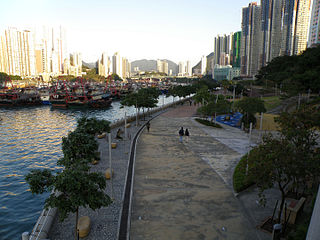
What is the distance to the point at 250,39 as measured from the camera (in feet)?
608

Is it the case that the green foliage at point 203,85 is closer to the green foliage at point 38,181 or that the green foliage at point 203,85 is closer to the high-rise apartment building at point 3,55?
the green foliage at point 38,181

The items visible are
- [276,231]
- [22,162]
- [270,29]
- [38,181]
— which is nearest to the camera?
[38,181]

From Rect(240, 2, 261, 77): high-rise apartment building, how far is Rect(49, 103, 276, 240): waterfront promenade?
167m

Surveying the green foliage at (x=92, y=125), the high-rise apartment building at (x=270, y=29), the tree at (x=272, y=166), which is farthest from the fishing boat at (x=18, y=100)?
the high-rise apartment building at (x=270, y=29)

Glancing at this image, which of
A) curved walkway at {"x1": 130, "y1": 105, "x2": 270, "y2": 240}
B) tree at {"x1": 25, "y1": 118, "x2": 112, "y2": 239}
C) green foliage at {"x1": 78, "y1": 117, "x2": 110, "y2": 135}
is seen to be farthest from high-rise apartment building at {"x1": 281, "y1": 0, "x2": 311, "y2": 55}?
tree at {"x1": 25, "y1": 118, "x2": 112, "y2": 239}

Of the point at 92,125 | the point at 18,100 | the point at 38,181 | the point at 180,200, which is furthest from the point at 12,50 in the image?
the point at 38,181

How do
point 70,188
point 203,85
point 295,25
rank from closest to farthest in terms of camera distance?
point 70,188, point 203,85, point 295,25

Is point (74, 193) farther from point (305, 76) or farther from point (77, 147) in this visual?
point (305, 76)

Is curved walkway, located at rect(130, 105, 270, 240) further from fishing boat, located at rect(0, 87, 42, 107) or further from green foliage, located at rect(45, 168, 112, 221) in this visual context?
fishing boat, located at rect(0, 87, 42, 107)

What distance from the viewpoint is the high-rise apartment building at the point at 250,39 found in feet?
568

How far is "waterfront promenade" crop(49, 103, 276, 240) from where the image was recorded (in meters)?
10.6

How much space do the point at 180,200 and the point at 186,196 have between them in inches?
24.5

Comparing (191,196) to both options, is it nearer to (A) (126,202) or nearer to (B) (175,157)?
(A) (126,202)

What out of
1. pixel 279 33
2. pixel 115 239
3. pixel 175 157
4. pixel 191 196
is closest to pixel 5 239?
pixel 115 239
